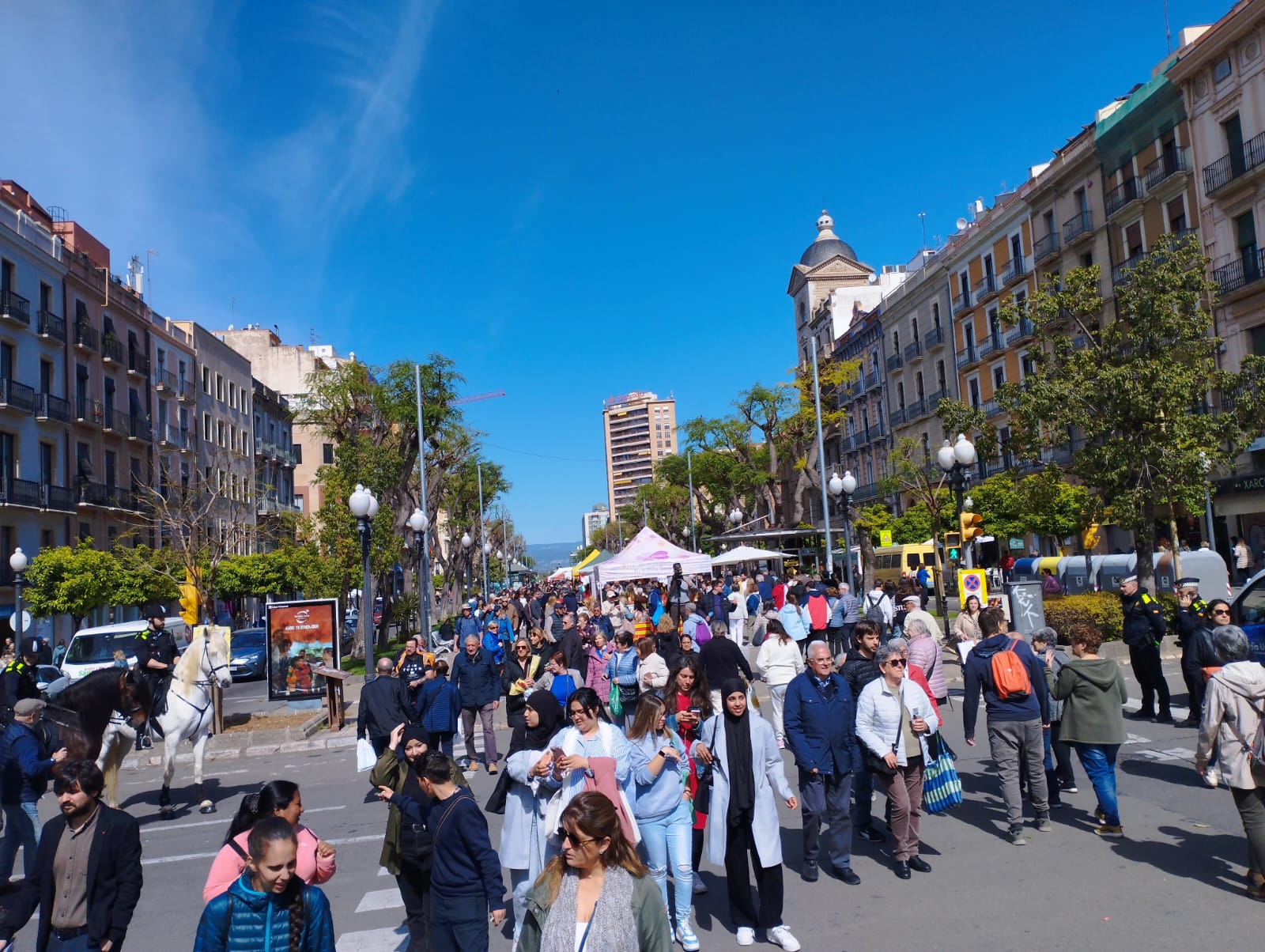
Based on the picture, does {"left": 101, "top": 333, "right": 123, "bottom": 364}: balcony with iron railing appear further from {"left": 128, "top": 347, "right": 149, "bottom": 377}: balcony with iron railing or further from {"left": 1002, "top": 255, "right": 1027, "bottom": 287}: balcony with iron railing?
{"left": 1002, "top": 255, "right": 1027, "bottom": 287}: balcony with iron railing

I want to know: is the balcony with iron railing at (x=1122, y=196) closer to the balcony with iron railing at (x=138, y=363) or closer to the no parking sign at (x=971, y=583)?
the no parking sign at (x=971, y=583)

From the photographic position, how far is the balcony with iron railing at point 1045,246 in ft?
126

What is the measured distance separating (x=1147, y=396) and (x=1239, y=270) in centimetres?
1397

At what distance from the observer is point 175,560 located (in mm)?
29516

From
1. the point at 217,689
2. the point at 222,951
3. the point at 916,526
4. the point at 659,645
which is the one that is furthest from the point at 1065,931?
the point at 916,526

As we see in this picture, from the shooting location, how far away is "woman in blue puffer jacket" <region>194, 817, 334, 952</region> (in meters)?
3.71

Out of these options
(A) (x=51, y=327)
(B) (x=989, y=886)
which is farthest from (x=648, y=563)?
(A) (x=51, y=327)

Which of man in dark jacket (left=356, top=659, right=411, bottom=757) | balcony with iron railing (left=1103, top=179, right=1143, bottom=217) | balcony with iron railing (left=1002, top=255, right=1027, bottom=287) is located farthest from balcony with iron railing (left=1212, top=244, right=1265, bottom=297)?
man in dark jacket (left=356, top=659, right=411, bottom=757)

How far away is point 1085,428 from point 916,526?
24.5 metres

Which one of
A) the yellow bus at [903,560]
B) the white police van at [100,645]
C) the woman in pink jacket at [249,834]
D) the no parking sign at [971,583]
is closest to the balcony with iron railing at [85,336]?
the white police van at [100,645]

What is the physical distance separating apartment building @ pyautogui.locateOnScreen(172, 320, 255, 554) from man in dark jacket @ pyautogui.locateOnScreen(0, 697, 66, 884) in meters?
37.1

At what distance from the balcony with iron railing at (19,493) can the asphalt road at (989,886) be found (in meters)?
27.0

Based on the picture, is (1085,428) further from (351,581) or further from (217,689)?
(351,581)

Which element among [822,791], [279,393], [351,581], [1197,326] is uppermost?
[279,393]
